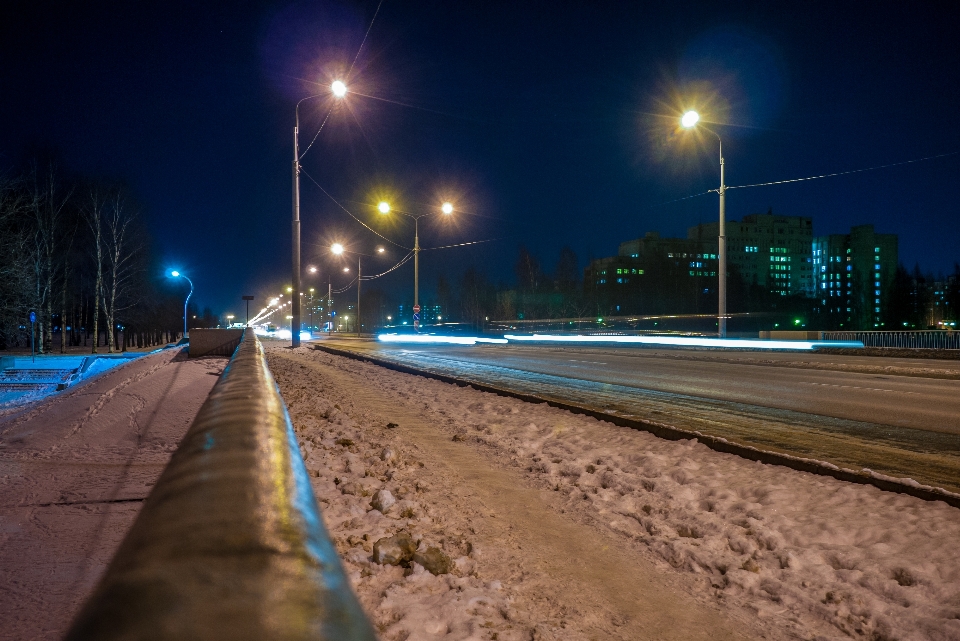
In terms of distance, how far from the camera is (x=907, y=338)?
102 ft

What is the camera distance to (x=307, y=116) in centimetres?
2723

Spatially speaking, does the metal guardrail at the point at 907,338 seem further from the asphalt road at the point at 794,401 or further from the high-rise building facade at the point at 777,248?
the high-rise building facade at the point at 777,248

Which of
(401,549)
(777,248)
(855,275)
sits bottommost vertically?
(401,549)

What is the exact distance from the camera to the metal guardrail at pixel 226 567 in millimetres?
940

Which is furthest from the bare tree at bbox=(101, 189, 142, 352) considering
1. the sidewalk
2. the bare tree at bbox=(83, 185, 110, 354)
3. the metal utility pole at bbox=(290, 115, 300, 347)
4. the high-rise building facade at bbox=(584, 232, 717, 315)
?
the high-rise building facade at bbox=(584, 232, 717, 315)

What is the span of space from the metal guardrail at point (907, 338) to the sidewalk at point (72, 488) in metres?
29.7

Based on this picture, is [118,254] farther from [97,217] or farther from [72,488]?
[72,488]

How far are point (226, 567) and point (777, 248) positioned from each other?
13927 cm

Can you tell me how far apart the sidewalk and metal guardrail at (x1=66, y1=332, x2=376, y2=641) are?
3.07m

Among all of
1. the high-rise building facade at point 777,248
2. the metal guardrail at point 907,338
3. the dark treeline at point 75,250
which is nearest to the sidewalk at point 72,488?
the dark treeline at point 75,250

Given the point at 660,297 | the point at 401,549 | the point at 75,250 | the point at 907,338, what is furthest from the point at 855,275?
the point at 401,549

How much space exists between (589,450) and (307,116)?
79.3 ft

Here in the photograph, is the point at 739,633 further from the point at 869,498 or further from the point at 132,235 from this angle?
the point at 132,235

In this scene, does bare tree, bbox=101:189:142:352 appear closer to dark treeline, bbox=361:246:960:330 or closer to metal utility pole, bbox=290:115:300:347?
metal utility pole, bbox=290:115:300:347
